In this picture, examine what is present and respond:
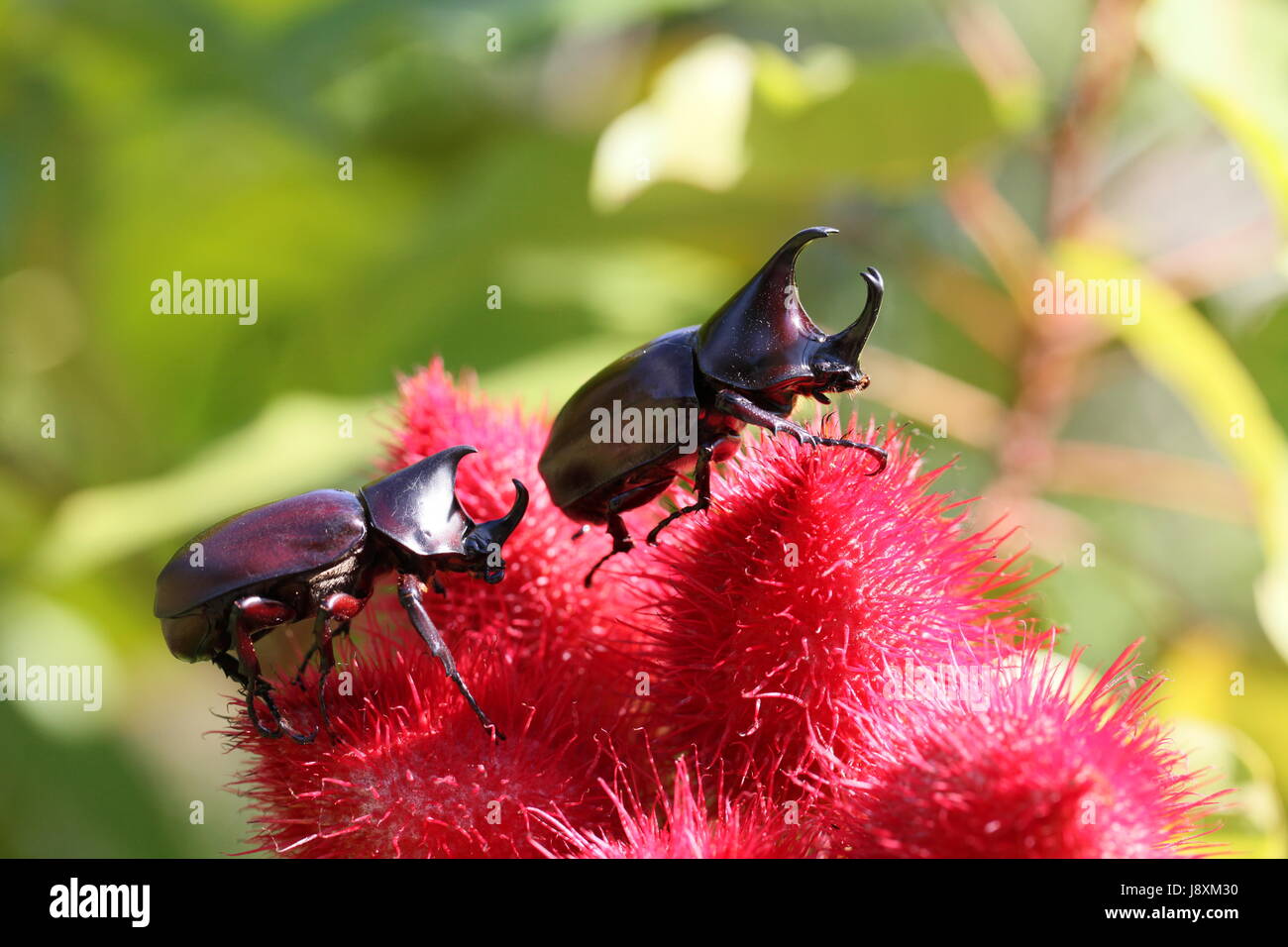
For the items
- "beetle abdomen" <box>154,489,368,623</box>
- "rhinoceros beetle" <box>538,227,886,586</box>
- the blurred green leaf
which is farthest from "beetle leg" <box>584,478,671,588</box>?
the blurred green leaf

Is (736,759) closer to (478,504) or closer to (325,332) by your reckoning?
(478,504)

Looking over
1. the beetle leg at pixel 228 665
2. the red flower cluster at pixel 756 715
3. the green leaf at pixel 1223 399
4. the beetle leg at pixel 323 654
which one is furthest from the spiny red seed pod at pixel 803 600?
the green leaf at pixel 1223 399

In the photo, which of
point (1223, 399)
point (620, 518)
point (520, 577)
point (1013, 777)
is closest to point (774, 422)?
point (620, 518)

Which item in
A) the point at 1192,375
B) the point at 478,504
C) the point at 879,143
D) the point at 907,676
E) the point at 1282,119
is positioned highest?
the point at 879,143

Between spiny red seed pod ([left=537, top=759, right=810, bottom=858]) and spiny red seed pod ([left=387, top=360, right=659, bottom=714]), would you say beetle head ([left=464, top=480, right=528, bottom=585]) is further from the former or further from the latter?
spiny red seed pod ([left=537, top=759, right=810, bottom=858])

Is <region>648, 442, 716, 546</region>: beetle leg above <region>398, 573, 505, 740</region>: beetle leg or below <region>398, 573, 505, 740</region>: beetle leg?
above

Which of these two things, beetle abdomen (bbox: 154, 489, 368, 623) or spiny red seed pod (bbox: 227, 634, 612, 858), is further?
beetle abdomen (bbox: 154, 489, 368, 623)
